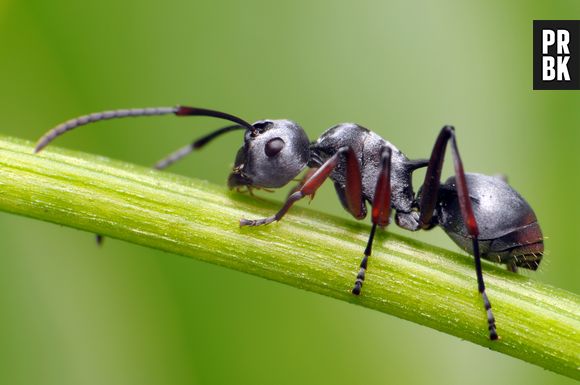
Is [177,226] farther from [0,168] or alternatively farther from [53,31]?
[53,31]

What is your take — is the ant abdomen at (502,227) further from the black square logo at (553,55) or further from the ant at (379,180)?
the black square logo at (553,55)

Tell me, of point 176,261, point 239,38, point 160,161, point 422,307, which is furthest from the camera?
point 239,38

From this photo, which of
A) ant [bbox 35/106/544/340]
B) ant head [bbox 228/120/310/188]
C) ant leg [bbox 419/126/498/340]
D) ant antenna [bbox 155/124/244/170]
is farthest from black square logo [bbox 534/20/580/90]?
ant antenna [bbox 155/124/244/170]

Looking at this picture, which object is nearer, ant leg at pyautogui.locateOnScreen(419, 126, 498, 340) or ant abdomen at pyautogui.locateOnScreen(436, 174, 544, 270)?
ant leg at pyautogui.locateOnScreen(419, 126, 498, 340)

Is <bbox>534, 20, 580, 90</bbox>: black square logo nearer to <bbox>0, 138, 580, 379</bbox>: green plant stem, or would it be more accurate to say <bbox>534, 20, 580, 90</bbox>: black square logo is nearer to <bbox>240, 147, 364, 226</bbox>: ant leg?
<bbox>240, 147, 364, 226</bbox>: ant leg

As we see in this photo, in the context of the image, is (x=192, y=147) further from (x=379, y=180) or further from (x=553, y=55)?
(x=553, y=55)

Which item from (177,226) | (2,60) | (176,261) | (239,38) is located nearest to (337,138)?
(239,38)
